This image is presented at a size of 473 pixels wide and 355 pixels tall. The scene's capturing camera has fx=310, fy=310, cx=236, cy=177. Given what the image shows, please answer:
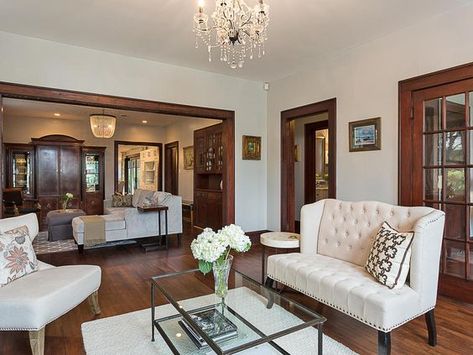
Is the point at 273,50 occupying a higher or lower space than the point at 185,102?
higher

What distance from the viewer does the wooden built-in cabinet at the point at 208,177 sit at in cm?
605

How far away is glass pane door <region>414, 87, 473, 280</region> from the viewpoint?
9.45ft

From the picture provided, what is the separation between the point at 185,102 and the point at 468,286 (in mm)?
4006

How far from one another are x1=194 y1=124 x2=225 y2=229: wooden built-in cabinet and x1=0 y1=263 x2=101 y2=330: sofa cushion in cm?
352

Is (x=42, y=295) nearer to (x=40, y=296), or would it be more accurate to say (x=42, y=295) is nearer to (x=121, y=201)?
(x=40, y=296)

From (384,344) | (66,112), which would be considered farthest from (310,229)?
(66,112)

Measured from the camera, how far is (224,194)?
204 inches

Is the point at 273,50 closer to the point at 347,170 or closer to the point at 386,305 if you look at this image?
the point at 347,170

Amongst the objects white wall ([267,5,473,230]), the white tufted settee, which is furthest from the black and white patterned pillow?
white wall ([267,5,473,230])

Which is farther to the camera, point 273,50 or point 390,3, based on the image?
point 273,50

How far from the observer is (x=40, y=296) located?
198 cm

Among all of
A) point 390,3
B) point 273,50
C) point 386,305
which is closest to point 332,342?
point 386,305

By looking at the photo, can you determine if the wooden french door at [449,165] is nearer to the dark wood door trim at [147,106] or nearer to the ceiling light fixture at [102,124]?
the dark wood door trim at [147,106]

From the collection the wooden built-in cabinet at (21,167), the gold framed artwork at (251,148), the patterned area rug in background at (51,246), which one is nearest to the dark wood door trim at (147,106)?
the gold framed artwork at (251,148)
